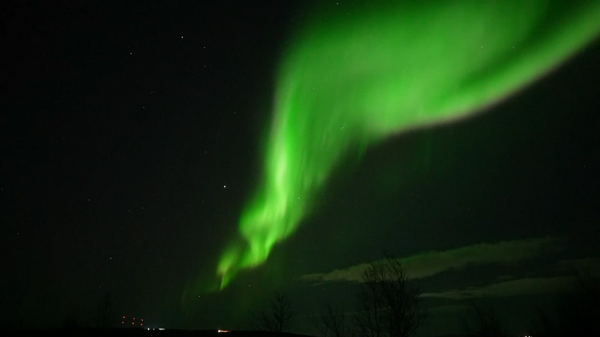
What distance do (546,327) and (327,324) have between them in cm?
3436

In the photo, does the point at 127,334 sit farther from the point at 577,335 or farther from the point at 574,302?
the point at 574,302

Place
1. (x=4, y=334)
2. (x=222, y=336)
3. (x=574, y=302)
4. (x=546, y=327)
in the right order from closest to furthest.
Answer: (x=4, y=334) < (x=222, y=336) < (x=574, y=302) < (x=546, y=327)

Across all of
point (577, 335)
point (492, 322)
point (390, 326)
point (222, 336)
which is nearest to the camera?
point (222, 336)

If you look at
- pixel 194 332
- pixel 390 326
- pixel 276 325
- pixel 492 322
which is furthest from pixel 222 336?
pixel 492 322

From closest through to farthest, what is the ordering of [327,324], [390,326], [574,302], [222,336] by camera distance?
1. [222,336]
2. [390,326]
3. [327,324]
4. [574,302]

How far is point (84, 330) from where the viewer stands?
27.1 metres

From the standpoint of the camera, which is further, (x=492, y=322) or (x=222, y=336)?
(x=492, y=322)

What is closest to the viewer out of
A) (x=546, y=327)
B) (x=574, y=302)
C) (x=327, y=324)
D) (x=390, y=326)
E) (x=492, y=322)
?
(x=390, y=326)

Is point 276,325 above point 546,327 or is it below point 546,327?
above

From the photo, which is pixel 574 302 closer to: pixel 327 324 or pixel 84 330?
pixel 327 324

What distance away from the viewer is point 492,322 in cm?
5984

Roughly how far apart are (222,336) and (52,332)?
9.57 m

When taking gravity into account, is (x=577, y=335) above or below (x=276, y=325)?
below

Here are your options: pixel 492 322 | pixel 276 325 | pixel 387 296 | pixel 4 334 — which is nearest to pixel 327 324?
pixel 276 325
